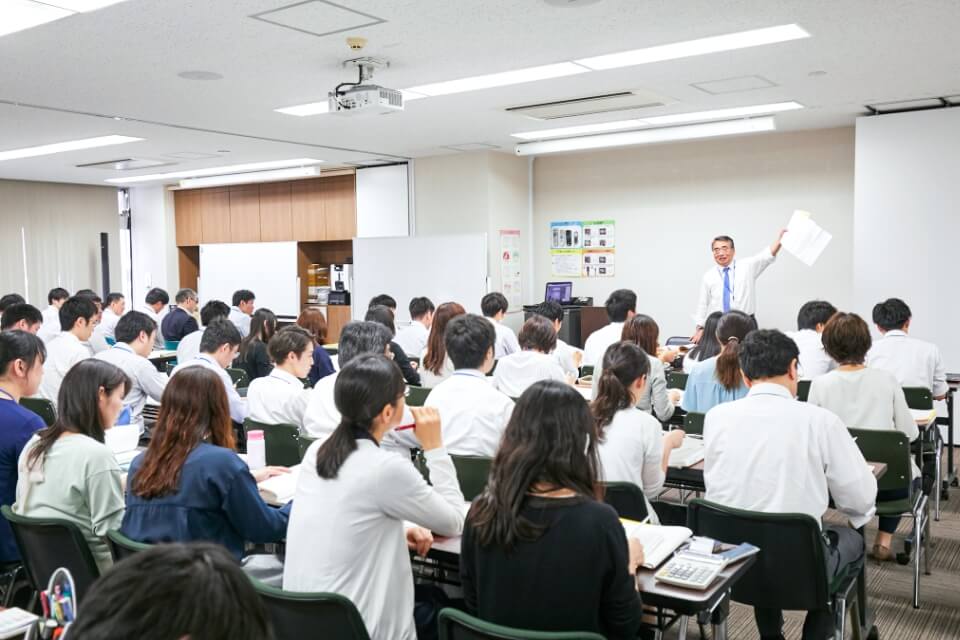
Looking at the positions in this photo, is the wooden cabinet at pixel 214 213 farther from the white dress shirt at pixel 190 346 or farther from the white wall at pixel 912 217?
the white wall at pixel 912 217

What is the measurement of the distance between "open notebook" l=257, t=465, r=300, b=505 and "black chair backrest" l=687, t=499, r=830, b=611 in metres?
1.46

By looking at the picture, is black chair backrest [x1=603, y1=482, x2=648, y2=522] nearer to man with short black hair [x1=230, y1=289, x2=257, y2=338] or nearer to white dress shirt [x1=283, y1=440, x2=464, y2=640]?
white dress shirt [x1=283, y1=440, x2=464, y2=640]

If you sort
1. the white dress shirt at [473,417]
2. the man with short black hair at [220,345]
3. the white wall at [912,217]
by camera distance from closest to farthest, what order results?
the white dress shirt at [473,417]
the man with short black hair at [220,345]
the white wall at [912,217]

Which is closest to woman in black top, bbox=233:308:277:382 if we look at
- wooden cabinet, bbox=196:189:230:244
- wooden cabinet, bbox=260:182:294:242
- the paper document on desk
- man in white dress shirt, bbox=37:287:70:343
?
man in white dress shirt, bbox=37:287:70:343

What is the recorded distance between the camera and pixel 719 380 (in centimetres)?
429

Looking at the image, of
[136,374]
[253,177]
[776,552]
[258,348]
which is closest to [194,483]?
[776,552]

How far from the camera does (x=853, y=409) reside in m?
4.02

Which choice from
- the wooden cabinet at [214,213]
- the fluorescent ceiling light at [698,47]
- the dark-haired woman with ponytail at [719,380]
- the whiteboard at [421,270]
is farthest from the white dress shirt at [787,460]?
the wooden cabinet at [214,213]

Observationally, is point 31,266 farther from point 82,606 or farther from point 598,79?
point 82,606

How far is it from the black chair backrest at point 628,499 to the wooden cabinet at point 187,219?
1135 cm

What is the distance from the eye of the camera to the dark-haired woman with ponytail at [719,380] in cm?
424

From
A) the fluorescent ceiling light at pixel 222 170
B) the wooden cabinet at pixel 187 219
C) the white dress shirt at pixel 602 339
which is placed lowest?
the white dress shirt at pixel 602 339

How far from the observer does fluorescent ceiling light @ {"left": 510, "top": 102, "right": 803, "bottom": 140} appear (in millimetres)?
7106

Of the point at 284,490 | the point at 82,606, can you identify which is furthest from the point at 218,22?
→ the point at 82,606
